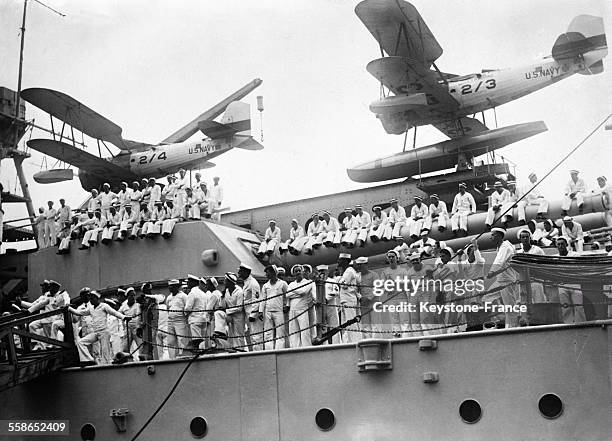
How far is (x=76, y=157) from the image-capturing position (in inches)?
692

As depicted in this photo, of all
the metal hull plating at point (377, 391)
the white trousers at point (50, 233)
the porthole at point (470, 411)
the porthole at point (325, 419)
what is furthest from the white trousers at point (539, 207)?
the white trousers at point (50, 233)

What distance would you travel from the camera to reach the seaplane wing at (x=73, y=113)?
1738 centimetres

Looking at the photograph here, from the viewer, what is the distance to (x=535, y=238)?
1148cm

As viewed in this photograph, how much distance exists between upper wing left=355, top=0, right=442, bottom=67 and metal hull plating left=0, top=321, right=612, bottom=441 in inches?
414

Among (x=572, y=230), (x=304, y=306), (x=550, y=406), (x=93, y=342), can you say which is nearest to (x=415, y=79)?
(x=572, y=230)

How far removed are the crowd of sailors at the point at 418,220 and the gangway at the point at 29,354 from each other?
13.7ft

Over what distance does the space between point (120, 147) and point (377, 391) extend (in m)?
13.6

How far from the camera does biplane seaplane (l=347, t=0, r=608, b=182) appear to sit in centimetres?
1747

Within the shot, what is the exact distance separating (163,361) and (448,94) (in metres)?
11.3

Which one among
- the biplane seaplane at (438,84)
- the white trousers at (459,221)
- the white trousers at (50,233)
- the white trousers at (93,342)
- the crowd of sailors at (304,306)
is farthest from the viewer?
the biplane seaplane at (438,84)

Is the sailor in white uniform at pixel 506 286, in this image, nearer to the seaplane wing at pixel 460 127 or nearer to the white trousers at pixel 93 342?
the white trousers at pixel 93 342

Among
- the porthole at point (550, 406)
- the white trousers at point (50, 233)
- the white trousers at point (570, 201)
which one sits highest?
the white trousers at point (50, 233)

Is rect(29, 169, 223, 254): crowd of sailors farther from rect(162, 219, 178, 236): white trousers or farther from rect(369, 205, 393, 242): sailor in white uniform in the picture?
rect(369, 205, 393, 242): sailor in white uniform

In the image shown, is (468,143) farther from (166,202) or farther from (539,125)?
(166,202)
